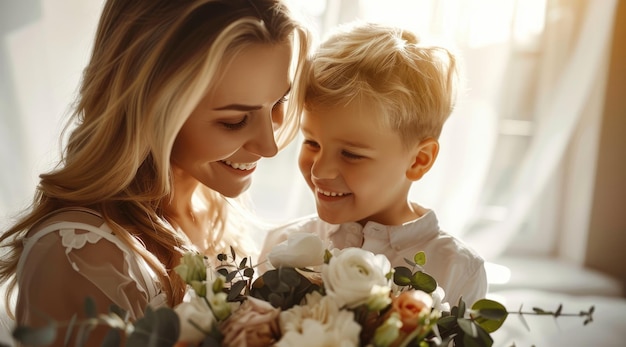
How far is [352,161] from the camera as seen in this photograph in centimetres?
148

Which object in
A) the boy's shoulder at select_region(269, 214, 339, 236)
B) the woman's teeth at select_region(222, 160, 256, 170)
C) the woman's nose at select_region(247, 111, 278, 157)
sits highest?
the woman's nose at select_region(247, 111, 278, 157)

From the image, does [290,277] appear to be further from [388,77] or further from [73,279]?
[388,77]

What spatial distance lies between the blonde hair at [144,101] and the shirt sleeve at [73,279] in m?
0.06

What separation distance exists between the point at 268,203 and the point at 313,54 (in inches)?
49.7

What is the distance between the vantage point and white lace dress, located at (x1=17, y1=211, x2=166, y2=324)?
1169mm

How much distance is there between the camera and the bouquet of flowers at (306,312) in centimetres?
86

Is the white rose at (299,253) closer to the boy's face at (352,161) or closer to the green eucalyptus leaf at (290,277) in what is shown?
the green eucalyptus leaf at (290,277)

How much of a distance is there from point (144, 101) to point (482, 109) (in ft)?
5.47

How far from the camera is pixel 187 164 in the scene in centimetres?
137

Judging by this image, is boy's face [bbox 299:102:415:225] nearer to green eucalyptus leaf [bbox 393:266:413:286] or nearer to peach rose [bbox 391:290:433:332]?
green eucalyptus leaf [bbox 393:266:413:286]

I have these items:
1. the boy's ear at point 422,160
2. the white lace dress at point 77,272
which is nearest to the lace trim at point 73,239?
the white lace dress at point 77,272

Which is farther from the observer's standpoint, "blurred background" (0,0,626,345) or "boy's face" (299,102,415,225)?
"blurred background" (0,0,626,345)

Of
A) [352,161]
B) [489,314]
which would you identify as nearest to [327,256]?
[489,314]

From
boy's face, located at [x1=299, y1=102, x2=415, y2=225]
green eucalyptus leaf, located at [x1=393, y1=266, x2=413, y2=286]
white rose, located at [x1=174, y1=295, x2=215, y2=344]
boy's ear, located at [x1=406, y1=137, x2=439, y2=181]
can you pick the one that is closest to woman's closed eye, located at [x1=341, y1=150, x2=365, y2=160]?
boy's face, located at [x1=299, y1=102, x2=415, y2=225]
